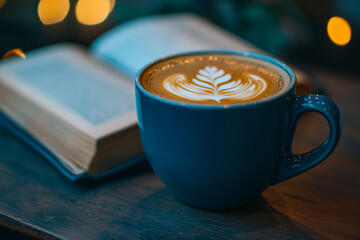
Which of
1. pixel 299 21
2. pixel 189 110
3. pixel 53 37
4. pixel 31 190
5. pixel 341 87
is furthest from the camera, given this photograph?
pixel 53 37

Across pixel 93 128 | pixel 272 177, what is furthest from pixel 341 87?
pixel 93 128

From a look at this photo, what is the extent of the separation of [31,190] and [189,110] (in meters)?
0.29

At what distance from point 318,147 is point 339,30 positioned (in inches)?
25.4

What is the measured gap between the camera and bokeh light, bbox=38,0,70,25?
1233 millimetres

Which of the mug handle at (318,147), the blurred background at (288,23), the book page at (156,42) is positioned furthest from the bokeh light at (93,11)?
the mug handle at (318,147)

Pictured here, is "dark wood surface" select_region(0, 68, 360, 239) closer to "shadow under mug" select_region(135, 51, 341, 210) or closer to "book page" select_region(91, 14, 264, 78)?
"shadow under mug" select_region(135, 51, 341, 210)

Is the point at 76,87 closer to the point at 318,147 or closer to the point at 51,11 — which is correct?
the point at 318,147

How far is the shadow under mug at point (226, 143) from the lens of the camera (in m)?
0.39

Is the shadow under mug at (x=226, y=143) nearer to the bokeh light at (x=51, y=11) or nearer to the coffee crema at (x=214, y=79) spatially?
the coffee crema at (x=214, y=79)

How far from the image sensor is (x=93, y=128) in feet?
1.81

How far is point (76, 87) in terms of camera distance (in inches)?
26.7

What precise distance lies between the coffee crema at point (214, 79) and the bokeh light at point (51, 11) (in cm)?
86

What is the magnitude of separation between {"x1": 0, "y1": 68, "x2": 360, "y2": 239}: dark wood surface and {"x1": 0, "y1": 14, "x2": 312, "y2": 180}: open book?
0.10ft

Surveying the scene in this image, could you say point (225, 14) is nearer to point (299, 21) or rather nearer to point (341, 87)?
point (299, 21)
